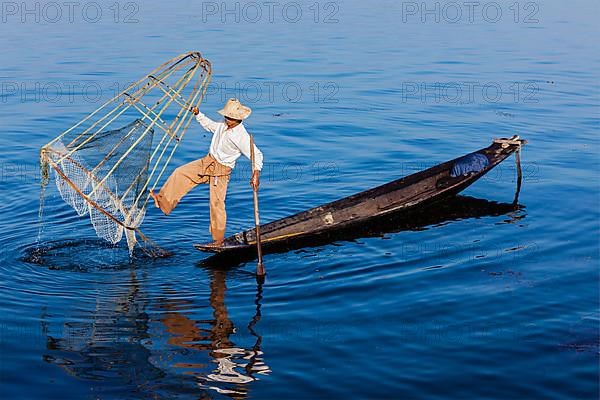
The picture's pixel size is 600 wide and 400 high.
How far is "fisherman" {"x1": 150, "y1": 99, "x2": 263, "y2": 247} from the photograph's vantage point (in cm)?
994

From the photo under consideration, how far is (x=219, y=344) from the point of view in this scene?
829cm

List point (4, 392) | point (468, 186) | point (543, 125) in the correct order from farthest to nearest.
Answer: point (543, 125)
point (468, 186)
point (4, 392)

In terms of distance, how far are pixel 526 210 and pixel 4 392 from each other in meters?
8.38

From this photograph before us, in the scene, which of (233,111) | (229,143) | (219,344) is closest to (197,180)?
(229,143)

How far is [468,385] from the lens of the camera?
24.3 feet

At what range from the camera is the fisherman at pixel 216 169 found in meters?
9.94

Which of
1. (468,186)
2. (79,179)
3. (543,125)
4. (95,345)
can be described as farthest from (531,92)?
(95,345)

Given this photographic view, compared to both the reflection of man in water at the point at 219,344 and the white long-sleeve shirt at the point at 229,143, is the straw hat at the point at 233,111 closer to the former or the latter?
the white long-sleeve shirt at the point at 229,143

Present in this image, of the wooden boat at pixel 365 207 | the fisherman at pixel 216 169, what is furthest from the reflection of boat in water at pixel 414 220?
the fisherman at pixel 216 169

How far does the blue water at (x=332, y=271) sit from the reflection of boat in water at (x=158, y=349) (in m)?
0.02

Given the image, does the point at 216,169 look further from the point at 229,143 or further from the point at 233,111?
the point at 233,111

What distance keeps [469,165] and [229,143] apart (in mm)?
4737

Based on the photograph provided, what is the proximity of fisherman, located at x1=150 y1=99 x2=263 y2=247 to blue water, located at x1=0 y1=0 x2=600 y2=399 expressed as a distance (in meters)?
0.71

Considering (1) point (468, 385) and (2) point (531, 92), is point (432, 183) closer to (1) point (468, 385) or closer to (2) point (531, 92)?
(1) point (468, 385)
